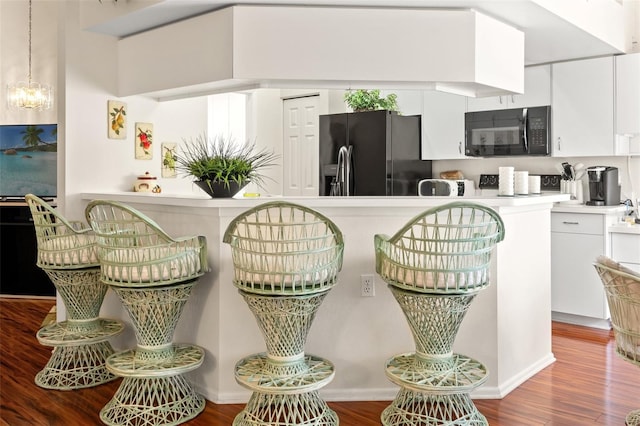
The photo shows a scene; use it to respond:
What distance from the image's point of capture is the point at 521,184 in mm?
3525

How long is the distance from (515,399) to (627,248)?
197cm

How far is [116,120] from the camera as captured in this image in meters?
4.18

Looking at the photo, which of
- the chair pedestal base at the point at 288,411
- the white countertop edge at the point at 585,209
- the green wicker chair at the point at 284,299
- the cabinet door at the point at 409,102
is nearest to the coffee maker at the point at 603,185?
the white countertop edge at the point at 585,209

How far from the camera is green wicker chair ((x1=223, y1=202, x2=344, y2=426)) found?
2.51 metres

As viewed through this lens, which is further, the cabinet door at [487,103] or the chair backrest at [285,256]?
the cabinet door at [487,103]

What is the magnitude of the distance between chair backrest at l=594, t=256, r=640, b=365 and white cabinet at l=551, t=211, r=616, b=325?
2.09 metres

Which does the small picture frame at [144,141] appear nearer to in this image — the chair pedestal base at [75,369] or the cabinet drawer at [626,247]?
the chair pedestal base at [75,369]

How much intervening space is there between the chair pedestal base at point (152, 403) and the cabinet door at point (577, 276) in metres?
3.06

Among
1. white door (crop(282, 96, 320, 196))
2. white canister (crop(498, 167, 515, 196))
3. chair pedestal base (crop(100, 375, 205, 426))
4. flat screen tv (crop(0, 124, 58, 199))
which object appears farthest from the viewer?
white door (crop(282, 96, 320, 196))

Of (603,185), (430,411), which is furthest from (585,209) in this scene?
(430,411)

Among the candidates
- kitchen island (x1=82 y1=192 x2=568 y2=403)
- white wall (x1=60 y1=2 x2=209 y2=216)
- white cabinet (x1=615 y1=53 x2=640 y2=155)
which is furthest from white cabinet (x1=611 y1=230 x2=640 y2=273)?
white wall (x1=60 y1=2 x2=209 y2=216)

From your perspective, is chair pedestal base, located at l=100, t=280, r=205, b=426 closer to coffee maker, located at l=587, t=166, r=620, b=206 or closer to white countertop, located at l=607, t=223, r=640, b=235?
white countertop, located at l=607, t=223, r=640, b=235

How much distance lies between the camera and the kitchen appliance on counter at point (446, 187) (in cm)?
492

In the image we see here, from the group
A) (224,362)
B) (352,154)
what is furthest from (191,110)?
(224,362)
